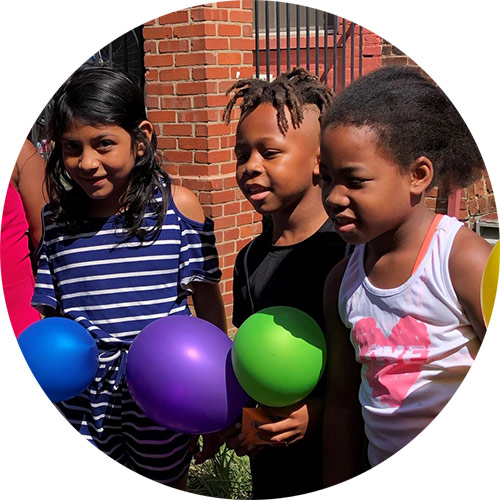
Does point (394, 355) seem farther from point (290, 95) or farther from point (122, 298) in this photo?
point (122, 298)

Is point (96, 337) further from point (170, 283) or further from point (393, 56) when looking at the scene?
point (393, 56)

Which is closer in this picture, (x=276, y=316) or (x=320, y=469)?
(x=276, y=316)

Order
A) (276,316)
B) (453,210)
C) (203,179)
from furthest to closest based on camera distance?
(453,210) → (203,179) → (276,316)

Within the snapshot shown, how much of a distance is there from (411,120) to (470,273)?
0.48 metres

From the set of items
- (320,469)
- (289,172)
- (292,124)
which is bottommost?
(320,469)

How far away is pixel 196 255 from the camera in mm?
2531

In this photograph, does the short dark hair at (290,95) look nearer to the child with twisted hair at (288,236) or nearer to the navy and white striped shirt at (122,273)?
the child with twisted hair at (288,236)

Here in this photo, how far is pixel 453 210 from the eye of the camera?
5.77 meters

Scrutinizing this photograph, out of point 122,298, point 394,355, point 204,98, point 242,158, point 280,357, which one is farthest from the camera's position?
point 204,98

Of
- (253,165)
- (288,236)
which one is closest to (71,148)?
(253,165)

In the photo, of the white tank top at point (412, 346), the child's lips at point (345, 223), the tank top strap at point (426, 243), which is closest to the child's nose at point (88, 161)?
the child's lips at point (345, 223)

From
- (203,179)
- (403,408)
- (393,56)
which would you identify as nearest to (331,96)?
(403,408)

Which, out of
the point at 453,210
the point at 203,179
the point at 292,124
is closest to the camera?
the point at 292,124

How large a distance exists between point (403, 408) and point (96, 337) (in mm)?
1161
